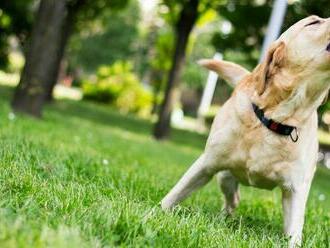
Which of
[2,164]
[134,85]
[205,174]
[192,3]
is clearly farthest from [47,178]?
[134,85]

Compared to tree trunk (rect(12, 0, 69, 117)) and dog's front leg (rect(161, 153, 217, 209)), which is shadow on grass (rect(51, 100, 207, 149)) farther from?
dog's front leg (rect(161, 153, 217, 209))

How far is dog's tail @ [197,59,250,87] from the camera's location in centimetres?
534

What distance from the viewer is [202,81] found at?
5097 centimetres

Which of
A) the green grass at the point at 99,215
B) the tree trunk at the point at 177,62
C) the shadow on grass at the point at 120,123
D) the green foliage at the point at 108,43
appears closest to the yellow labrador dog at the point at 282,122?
the green grass at the point at 99,215

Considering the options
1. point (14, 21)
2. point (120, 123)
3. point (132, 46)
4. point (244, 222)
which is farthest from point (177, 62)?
point (132, 46)

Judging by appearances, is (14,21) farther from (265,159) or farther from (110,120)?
(265,159)

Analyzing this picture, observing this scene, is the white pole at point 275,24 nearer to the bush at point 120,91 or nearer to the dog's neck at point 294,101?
the dog's neck at point 294,101

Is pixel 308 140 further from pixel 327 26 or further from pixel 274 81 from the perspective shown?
pixel 327 26

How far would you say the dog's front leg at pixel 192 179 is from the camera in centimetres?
474

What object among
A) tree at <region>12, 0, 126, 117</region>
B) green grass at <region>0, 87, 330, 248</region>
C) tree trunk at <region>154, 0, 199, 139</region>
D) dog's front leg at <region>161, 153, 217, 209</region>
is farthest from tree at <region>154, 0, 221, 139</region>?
dog's front leg at <region>161, 153, 217, 209</region>

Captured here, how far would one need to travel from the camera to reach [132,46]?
50.6 meters

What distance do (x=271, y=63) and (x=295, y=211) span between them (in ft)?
3.33

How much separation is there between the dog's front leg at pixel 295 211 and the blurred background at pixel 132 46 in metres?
6.72

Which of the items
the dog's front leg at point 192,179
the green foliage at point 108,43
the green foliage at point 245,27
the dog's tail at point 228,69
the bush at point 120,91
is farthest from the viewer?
the green foliage at point 108,43
